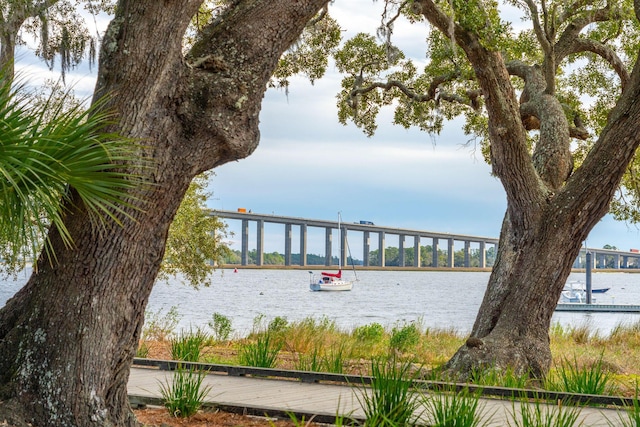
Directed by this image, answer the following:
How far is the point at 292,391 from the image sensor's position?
279 inches

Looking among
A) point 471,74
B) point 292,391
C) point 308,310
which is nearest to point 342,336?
point 471,74

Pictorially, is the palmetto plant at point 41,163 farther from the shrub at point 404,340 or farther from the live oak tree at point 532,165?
the shrub at point 404,340

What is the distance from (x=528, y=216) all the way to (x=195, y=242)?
11.1m

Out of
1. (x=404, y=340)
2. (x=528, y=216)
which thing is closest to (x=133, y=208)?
(x=528, y=216)

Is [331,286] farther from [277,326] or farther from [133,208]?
[133,208]

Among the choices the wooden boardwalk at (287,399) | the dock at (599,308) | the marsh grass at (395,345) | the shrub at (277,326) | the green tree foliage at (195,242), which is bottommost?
the dock at (599,308)

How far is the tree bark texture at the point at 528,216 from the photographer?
949 cm

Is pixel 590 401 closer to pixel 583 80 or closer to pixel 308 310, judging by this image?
pixel 583 80

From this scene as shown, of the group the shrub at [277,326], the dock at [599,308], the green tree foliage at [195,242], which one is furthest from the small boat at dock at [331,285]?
the shrub at [277,326]

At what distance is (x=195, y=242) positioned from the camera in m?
19.6

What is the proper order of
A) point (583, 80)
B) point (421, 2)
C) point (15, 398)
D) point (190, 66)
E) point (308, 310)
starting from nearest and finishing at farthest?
point (15, 398) → point (190, 66) → point (421, 2) → point (583, 80) → point (308, 310)

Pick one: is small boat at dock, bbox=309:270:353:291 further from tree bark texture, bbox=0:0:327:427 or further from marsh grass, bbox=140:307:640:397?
tree bark texture, bbox=0:0:327:427

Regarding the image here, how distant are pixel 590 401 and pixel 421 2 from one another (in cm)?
601

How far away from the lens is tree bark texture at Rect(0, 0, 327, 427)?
16.3 ft
